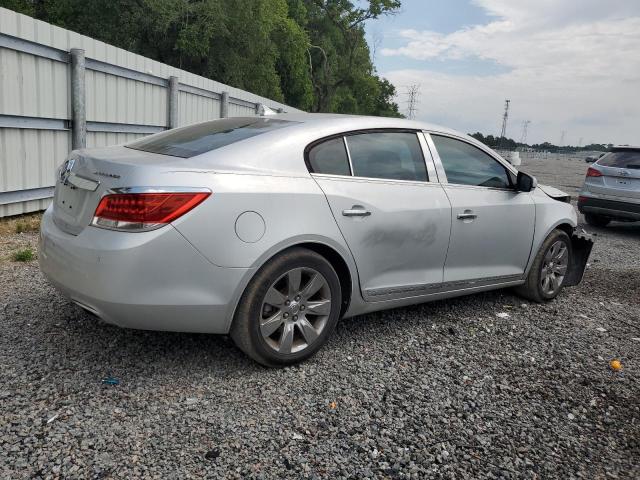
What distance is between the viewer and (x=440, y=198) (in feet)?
13.7

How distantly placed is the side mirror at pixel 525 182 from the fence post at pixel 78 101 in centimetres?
569

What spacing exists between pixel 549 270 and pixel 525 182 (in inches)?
40.5

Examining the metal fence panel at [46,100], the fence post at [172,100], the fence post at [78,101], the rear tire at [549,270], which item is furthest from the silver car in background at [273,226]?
the fence post at [172,100]

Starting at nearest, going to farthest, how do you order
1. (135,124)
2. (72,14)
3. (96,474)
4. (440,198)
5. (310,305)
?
(96,474) < (310,305) < (440,198) < (135,124) < (72,14)

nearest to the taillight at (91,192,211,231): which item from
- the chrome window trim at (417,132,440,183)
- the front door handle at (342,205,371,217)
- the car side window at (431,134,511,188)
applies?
the front door handle at (342,205,371,217)

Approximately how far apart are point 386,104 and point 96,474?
7579cm

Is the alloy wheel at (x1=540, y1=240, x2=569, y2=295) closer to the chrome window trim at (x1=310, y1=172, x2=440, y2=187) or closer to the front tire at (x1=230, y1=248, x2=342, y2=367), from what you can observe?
the chrome window trim at (x1=310, y1=172, x2=440, y2=187)

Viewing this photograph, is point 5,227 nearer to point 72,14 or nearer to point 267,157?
point 267,157

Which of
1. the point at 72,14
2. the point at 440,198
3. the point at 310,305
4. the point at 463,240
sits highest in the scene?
the point at 72,14

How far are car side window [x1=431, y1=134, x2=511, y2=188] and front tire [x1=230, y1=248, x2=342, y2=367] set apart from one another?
4.87 ft

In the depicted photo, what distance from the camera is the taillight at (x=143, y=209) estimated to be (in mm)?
2912

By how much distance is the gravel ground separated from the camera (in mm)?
2582

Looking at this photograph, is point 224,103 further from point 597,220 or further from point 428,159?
point 428,159

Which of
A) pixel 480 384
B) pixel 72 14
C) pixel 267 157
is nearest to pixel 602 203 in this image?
pixel 480 384
